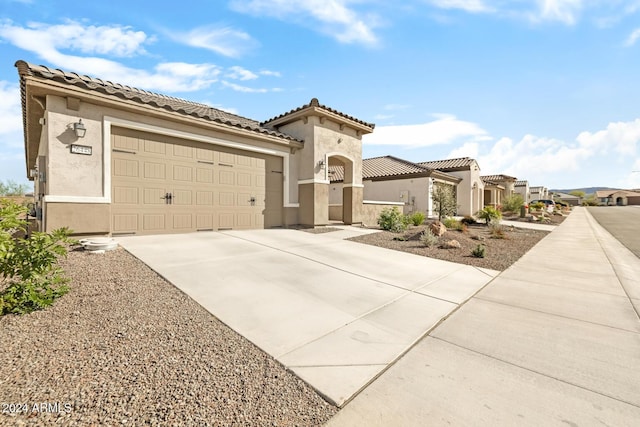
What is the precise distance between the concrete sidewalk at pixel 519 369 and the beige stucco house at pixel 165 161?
8.00 metres

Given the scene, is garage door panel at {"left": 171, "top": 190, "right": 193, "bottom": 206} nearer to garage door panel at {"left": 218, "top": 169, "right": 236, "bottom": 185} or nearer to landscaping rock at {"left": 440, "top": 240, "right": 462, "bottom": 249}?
garage door panel at {"left": 218, "top": 169, "right": 236, "bottom": 185}

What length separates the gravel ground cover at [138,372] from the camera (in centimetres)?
191

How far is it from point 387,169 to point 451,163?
6906 mm

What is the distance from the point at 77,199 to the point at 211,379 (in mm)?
7009

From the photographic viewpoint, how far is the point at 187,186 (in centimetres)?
881

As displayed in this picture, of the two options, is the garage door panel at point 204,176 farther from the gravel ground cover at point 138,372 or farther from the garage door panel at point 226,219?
the gravel ground cover at point 138,372

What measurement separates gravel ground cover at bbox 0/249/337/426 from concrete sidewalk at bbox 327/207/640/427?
0.64m

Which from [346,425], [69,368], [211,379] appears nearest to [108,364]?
[69,368]

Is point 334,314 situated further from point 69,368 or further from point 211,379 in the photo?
point 69,368

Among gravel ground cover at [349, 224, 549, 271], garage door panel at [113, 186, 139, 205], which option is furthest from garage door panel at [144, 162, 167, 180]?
gravel ground cover at [349, 224, 549, 271]

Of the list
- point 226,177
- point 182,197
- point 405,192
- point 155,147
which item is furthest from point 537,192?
point 155,147

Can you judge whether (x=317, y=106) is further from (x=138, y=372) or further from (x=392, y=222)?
(x=138, y=372)

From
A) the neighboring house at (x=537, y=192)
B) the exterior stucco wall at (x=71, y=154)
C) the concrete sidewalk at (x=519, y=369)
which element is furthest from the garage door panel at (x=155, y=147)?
the neighboring house at (x=537, y=192)

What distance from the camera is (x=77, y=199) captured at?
6738 millimetres
